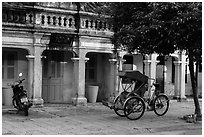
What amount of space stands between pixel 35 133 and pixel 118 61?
7.33 metres

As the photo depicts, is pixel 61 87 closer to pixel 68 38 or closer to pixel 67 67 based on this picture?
pixel 67 67

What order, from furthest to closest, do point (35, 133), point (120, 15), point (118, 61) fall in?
point (118, 61), point (120, 15), point (35, 133)

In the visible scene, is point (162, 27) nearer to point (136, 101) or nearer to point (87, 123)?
point (136, 101)

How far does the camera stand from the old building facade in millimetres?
13992

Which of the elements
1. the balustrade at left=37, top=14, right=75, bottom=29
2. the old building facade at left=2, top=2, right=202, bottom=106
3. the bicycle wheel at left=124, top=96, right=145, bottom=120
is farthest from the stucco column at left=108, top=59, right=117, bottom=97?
the bicycle wheel at left=124, top=96, right=145, bottom=120

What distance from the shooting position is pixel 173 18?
10.4 metres

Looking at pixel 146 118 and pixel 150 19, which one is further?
pixel 146 118

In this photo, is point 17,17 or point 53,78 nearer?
point 17,17

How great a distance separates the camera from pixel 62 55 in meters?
16.5

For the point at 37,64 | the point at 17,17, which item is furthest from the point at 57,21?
the point at 37,64

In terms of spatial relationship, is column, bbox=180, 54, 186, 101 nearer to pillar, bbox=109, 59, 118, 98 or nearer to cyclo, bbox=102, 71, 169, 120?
pillar, bbox=109, 59, 118, 98

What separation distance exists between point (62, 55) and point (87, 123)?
19.2 feet

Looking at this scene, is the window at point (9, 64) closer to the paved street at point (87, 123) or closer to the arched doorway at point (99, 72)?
the paved street at point (87, 123)

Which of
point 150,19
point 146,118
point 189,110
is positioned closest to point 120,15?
point 150,19
